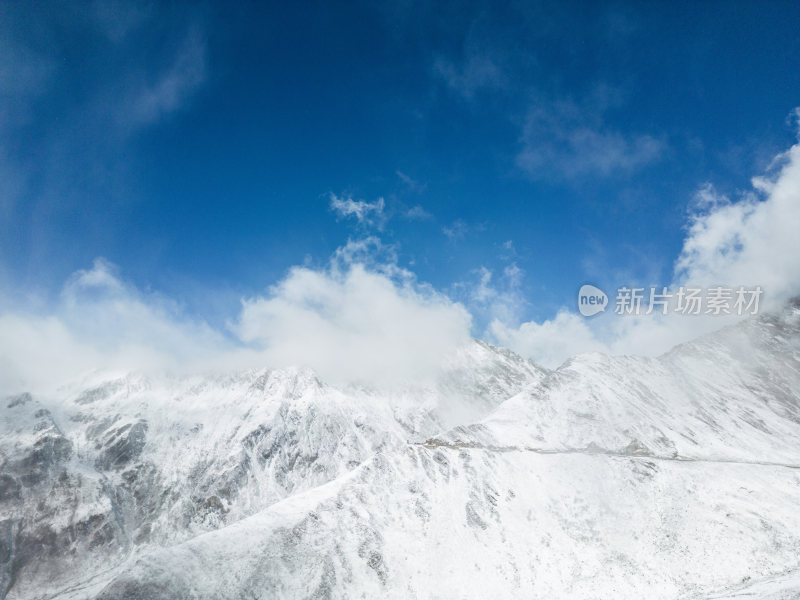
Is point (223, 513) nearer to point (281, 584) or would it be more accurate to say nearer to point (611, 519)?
point (281, 584)

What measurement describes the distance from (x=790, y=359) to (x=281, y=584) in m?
231

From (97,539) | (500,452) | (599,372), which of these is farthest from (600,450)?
(97,539)

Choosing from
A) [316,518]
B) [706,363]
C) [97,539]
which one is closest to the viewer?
[316,518]

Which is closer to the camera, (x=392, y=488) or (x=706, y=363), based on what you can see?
(x=392, y=488)

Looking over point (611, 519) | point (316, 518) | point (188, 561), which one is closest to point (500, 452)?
point (611, 519)

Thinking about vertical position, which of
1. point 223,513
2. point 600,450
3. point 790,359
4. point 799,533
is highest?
point 790,359

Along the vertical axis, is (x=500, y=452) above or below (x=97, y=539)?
above

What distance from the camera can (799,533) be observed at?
61.6 meters

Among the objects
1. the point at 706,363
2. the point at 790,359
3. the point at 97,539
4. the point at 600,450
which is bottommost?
the point at 97,539

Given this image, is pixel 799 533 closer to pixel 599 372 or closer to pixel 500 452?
pixel 500 452

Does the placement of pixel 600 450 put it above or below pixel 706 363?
below

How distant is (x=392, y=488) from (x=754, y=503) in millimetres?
59969

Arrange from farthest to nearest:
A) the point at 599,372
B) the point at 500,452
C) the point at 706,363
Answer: the point at 706,363 → the point at 599,372 → the point at 500,452

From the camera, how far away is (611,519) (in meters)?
69.2
